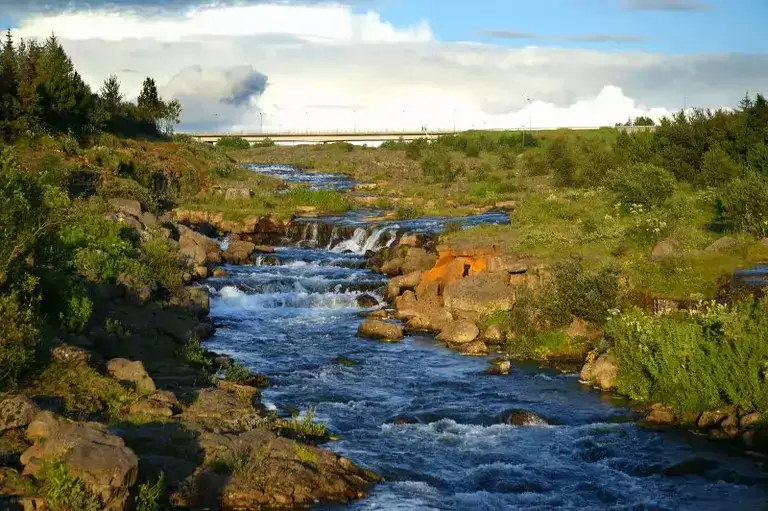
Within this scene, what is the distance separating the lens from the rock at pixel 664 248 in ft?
80.2

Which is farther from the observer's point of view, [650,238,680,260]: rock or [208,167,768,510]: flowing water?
[650,238,680,260]: rock

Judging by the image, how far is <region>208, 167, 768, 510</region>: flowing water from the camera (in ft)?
43.6

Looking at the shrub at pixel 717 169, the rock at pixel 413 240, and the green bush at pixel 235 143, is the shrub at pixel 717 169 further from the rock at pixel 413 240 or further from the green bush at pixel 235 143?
the green bush at pixel 235 143

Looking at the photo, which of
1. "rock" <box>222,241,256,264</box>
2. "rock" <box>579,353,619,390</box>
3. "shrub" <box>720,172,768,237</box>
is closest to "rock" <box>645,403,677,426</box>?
"rock" <box>579,353,619,390</box>

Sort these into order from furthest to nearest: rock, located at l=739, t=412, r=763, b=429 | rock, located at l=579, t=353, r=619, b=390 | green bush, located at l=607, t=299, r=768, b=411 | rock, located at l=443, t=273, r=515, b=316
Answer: rock, located at l=443, t=273, r=515, b=316
rock, located at l=579, t=353, r=619, b=390
green bush, located at l=607, t=299, r=768, b=411
rock, located at l=739, t=412, r=763, b=429

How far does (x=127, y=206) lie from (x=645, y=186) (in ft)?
66.0

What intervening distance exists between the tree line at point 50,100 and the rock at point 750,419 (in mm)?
36554

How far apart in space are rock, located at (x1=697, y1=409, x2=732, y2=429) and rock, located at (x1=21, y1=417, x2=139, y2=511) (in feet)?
33.8

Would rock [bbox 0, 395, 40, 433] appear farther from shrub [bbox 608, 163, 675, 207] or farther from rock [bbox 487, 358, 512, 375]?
shrub [bbox 608, 163, 675, 207]

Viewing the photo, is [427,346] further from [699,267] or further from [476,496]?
[476,496]

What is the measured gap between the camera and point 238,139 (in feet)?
412

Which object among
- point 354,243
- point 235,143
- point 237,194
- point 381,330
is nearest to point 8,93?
point 237,194

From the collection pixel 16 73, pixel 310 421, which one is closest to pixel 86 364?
pixel 310 421

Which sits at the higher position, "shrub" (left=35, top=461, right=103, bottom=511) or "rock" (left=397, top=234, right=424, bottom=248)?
"rock" (left=397, top=234, right=424, bottom=248)
